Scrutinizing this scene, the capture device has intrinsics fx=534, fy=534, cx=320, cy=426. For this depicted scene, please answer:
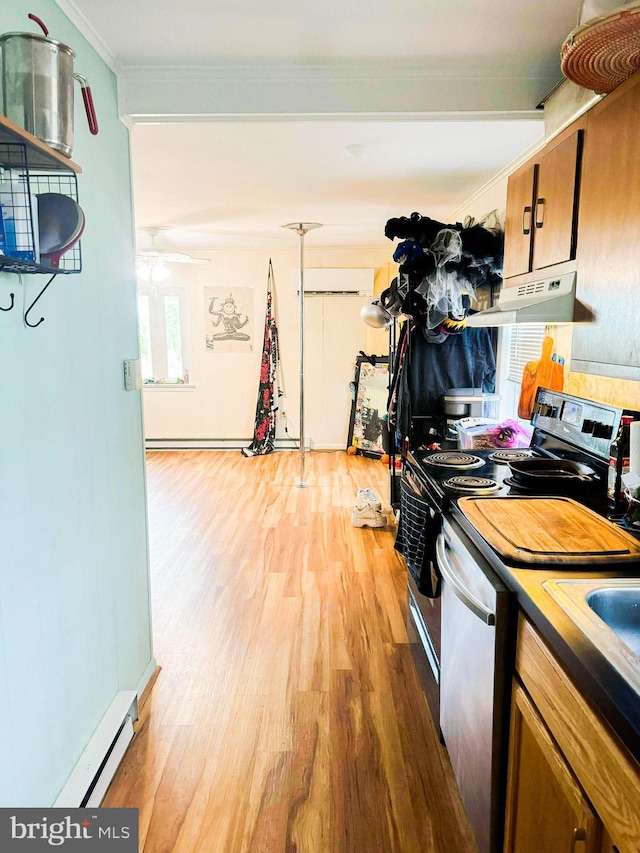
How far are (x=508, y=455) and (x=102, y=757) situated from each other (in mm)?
1855

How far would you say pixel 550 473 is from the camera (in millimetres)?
1894

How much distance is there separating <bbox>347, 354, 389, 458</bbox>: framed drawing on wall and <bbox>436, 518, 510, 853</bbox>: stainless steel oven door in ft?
13.8

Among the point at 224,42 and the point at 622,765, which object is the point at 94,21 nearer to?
the point at 224,42

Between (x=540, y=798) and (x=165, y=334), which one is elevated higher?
(x=165, y=334)

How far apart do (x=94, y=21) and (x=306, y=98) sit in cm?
69

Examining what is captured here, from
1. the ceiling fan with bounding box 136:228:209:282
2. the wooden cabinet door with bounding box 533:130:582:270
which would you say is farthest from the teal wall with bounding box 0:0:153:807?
the ceiling fan with bounding box 136:228:209:282

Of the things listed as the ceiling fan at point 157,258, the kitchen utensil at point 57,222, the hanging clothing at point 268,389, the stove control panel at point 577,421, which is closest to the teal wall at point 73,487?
the kitchen utensil at point 57,222

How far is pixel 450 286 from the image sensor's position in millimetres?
2965

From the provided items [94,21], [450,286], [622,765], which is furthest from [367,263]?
[622,765]

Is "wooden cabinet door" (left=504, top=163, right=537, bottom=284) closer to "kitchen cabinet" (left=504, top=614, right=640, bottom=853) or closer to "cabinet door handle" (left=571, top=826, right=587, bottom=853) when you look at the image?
"kitchen cabinet" (left=504, top=614, right=640, bottom=853)

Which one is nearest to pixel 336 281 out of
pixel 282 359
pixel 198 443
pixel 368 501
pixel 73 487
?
pixel 282 359

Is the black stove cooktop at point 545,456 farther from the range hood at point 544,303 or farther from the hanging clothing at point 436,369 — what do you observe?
the hanging clothing at point 436,369

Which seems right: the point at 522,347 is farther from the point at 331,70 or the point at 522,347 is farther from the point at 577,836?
the point at 577,836

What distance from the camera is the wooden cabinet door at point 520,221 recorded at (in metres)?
1.94
